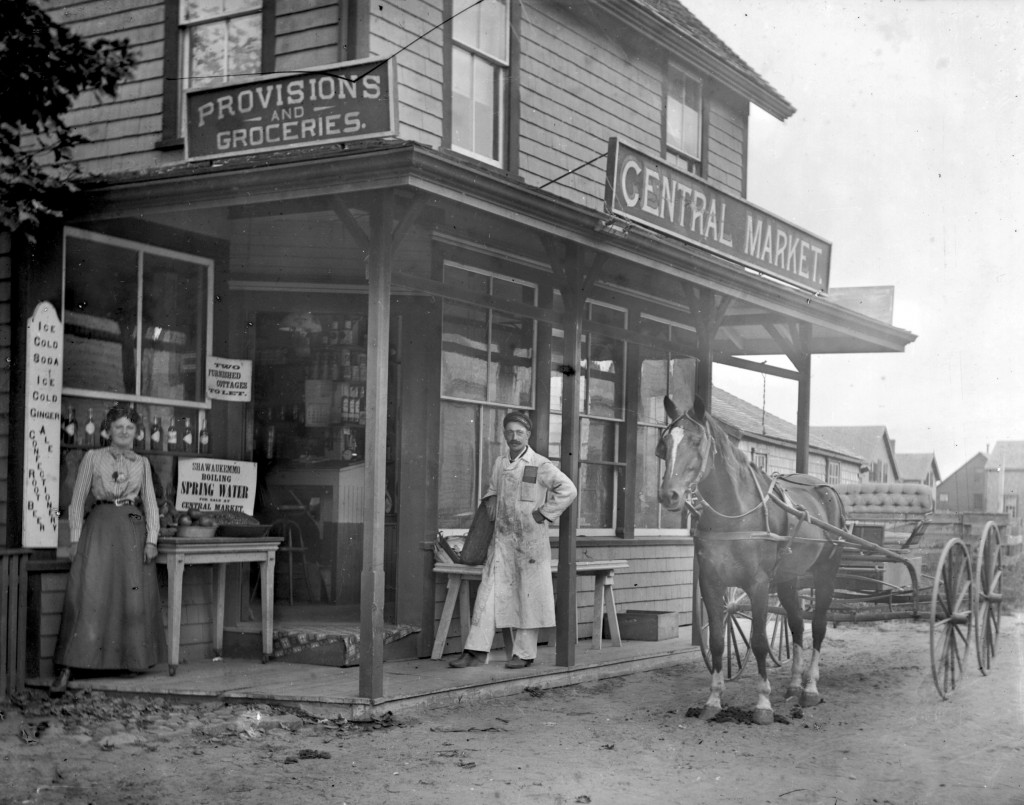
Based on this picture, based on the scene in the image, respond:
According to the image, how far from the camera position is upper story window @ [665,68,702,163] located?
14.0 meters

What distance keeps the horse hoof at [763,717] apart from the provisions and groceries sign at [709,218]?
382 centimetres

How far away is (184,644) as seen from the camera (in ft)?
30.0

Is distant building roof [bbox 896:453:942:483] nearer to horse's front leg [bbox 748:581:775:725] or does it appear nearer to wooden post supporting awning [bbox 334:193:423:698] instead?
horse's front leg [bbox 748:581:775:725]

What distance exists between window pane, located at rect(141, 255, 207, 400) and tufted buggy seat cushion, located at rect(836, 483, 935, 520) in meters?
5.94

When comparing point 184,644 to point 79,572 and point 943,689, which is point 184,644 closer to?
point 79,572

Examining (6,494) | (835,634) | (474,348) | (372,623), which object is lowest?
(835,634)

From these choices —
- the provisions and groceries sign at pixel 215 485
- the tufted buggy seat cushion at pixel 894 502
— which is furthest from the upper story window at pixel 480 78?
the tufted buggy seat cushion at pixel 894 502

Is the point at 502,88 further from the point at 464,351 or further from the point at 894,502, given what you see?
the point at 894,502

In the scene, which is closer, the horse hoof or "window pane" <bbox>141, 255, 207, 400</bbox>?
the horse hoof

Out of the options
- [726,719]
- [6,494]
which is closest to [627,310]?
[726,719]

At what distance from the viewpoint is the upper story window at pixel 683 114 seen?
14.0 m

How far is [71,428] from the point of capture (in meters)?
8.73

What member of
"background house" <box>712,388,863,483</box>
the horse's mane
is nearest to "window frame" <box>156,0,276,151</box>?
the horse's mane

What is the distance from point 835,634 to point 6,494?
9.86m
